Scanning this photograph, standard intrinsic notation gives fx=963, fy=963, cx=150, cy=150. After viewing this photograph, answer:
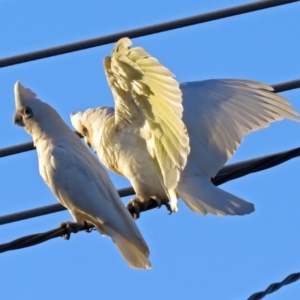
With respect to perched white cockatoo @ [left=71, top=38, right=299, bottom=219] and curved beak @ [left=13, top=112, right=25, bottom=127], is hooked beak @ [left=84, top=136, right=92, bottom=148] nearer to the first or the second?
perched white cockatoo @ [left=71, top=38, right=299, bottom=219]

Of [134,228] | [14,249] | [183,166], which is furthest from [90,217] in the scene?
[14,249]

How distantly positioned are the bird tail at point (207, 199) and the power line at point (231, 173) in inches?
2.6

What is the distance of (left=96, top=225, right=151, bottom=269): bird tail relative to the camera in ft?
16.3

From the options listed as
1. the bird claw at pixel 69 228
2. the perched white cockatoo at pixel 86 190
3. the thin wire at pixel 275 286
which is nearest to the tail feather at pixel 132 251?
the perched white cockatoo at pixel 86 190

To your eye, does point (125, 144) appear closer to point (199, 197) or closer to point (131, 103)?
point (131, 103)

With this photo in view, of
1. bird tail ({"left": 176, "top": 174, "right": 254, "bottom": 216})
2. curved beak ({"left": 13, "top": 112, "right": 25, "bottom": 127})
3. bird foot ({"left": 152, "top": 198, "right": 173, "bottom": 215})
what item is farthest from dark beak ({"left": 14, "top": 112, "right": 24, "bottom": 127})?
bird tail ({"left": 176, "top": 174, "right": 254, "bottom": 216})

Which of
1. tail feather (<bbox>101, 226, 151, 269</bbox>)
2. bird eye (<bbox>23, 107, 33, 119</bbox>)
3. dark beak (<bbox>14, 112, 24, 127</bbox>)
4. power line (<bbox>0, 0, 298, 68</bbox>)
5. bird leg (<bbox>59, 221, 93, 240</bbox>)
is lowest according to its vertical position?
tail feather (<bbox>101, 226, 151, 269</bbox>)

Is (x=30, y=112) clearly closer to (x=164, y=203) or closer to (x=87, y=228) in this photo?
(x=87, y=228)

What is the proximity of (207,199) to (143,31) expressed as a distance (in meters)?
0.93

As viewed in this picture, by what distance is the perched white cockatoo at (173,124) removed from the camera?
191 inches

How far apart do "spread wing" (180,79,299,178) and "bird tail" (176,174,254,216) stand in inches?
3.6

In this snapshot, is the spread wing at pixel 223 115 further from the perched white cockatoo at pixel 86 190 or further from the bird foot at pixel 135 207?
the perched white cockatoo at pixel 86 190

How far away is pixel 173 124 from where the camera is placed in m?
4.96

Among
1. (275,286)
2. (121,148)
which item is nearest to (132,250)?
(121,148)
